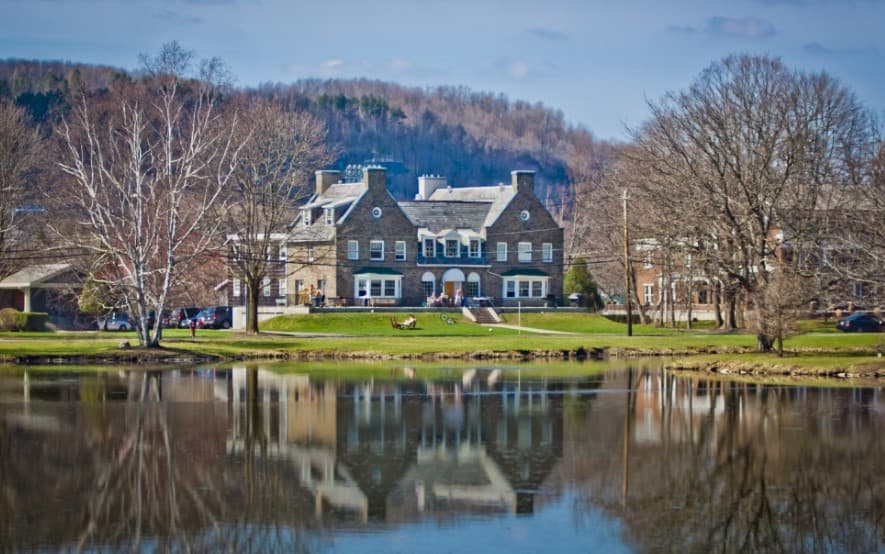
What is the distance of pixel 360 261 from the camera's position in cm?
8775

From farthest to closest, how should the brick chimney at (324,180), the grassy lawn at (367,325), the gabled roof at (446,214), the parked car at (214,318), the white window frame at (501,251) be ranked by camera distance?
1. the brick chimney at (324,180)
2. the gabled roof at (446,214)
3. the white window frame at (501,251)
4. the parked car at (214,318)
5. the grassy lawn at (367,325)

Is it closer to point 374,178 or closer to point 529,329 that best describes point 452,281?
point 374,178

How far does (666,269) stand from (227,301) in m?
34.3

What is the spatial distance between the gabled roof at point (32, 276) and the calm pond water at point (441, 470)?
42489 millimetres

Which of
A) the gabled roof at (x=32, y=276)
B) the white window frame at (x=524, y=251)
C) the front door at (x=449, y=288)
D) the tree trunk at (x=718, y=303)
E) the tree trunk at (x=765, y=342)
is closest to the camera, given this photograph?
the tree trunk at (x=765, y=342)

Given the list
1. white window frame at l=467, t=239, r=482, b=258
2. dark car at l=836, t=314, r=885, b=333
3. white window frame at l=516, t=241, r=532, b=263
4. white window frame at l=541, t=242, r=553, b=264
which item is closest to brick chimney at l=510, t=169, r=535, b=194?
white window frame at l=516, t=241, r=532, b=263

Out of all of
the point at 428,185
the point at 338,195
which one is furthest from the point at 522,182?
the point at 338,195

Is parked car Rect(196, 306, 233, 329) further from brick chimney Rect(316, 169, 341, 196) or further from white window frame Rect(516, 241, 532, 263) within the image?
white window frame Rect(516, 241, 532, 263)

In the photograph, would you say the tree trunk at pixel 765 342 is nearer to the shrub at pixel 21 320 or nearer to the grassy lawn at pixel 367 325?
Answer: the grassy lawn at pixel 367 325

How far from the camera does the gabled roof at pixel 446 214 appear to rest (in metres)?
92.6

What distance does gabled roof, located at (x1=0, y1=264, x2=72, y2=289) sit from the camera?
8212 cm

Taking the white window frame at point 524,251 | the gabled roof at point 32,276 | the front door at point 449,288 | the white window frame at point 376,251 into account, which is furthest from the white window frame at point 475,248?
the gabled roof at point 32,276

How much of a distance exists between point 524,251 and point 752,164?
39083mm

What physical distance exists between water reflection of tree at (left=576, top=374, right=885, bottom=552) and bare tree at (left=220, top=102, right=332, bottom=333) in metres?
37.1
